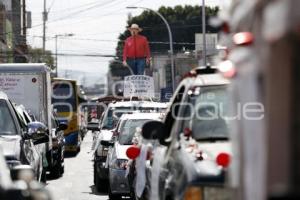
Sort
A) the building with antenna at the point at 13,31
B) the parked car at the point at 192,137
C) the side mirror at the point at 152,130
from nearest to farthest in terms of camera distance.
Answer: the parked car at the point at 192,137 → the side mirror at the point at 152,130 → the building with antenna at the point at 13,31

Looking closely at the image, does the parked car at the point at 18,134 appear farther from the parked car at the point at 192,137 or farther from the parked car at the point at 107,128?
the parked car at the point at 107,128

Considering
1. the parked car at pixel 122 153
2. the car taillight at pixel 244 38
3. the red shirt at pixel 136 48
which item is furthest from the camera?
the red shirt at pixel 136 48

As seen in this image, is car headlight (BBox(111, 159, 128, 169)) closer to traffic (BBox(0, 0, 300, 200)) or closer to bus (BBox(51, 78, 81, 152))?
traffic (BBox(0, 0, 300, 200))

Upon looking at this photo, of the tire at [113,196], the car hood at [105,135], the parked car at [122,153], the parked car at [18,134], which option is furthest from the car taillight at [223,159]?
the car hood at [105,135]

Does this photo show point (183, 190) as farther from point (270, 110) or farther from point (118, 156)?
point (118, 156)

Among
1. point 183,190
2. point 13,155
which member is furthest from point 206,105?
point 13,155

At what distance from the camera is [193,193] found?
596 cm

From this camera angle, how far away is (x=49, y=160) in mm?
19812

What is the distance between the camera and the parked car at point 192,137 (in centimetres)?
616

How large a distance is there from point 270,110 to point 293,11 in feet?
1.27

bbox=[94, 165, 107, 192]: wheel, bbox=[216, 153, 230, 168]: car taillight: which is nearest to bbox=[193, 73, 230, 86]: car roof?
bbox=[216, 153, 230, 168]: car taillight

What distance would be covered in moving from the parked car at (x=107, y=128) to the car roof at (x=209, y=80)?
7.87 metres

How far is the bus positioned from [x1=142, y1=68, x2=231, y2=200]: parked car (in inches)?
1170

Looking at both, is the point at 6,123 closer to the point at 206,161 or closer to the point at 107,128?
the point at 206,161
